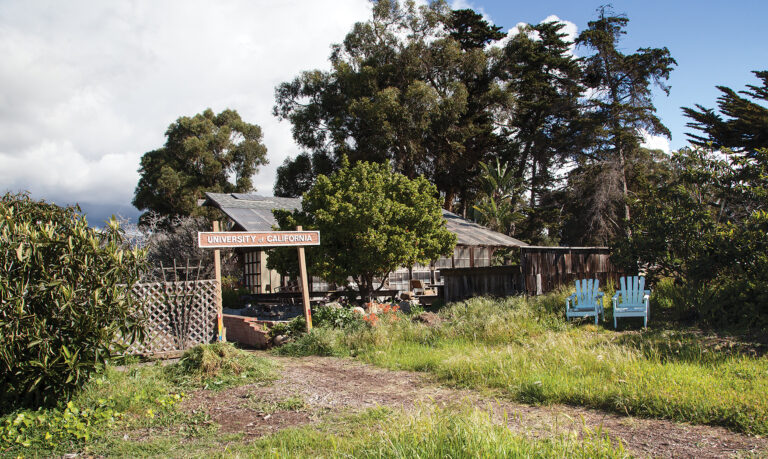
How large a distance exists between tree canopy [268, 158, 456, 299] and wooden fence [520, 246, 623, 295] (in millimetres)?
2583

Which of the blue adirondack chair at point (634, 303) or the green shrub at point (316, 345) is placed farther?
the blue adirondack chair at point (634, 303)

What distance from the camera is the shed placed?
2100 cm

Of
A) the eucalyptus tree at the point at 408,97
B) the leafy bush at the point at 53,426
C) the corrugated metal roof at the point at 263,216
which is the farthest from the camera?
the eucalyptus tree at the point at 408,97

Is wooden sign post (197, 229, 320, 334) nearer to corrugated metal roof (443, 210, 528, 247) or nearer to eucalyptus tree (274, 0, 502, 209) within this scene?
corrugated metal roof (443, 210, 528, 247)

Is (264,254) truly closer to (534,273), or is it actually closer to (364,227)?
(364,227)

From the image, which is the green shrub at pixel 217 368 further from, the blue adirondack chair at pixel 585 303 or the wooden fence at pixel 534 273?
the wooden fence at pixel 534 273

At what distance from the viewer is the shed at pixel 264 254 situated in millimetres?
21000

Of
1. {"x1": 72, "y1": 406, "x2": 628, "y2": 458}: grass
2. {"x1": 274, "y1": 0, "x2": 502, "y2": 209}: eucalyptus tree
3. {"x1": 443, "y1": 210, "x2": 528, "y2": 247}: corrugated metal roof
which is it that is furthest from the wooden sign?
{"x1": 274, "y1": 0, "x2": 502, "y2": 209}: eucalyptus tree

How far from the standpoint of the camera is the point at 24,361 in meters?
5.58

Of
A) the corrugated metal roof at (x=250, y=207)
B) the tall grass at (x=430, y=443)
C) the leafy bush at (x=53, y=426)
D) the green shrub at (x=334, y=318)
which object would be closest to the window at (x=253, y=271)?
the corrugated metal roof at (x=250, y=207)

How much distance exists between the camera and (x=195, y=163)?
1559 inches

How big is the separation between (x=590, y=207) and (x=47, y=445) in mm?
33614

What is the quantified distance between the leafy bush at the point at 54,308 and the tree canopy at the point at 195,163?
32.4 m

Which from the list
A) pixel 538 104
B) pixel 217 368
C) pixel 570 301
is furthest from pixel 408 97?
pixel 217 368
